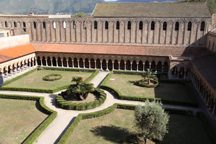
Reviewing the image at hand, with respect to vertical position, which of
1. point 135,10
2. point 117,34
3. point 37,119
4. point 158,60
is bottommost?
point 37,119

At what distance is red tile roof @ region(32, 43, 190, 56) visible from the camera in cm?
4003

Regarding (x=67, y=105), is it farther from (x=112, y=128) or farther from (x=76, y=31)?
(x=76, y=31)

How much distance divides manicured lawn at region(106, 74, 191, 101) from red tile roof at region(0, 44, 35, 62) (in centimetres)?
1846

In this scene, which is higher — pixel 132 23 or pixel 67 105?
pixel 132 23

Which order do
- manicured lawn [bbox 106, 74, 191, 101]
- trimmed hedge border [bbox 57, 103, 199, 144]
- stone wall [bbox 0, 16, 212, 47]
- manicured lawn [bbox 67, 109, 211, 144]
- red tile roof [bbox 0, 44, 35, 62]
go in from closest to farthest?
1. manicured lawn [bbox 67, 109, 211, 144]
2. trimmed hedge border [bbox 57, 103, 199, 144]
3. manicured lawn [bbox 106, 74, 191, 101]
4. red tile roof [bbox 0, 44, 35, 62]
5. stone wall [bbox 0, 16, 212, 47]

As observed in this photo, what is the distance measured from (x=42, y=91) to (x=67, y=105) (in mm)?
7553

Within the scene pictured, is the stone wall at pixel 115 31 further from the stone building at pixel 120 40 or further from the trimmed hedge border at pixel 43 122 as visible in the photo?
the trimmed hedge border at pixel 43 122

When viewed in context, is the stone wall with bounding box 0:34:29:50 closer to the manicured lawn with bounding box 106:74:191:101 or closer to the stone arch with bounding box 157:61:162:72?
the manicured lawn with bounding box 106:74:191:101

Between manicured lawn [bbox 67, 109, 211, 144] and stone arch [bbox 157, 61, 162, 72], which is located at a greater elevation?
stone arch [bbox 157, 61, 162, 72]

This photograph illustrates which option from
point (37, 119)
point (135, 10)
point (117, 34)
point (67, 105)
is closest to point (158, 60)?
point (117, 34)

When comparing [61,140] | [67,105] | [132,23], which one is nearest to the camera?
[61,140]

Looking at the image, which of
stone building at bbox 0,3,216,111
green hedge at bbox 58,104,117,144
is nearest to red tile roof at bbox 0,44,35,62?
stone building at bbox 0,3,216,111

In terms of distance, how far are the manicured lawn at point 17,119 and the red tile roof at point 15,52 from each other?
37.6ft

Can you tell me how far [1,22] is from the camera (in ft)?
160
